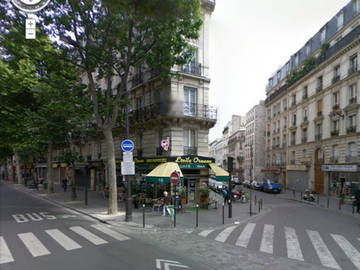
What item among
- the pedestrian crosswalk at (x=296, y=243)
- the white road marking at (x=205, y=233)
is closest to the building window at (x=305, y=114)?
the pedestrian crosswalk at (x=296, y=243)

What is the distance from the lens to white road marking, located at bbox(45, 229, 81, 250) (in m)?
7.84

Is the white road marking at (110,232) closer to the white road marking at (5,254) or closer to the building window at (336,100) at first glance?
the white road marking at (5,254)

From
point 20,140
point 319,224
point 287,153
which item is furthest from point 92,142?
point 287,153

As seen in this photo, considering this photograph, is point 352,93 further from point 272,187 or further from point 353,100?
point 272,187

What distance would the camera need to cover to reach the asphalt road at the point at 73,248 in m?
6.39

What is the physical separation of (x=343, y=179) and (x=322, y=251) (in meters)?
21.9

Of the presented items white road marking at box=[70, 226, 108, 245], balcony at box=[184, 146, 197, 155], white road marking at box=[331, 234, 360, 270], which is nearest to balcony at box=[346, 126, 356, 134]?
balcony at box=[184, 146, 197, 155]

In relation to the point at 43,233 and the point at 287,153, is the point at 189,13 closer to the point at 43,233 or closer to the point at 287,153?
the point at 43,233

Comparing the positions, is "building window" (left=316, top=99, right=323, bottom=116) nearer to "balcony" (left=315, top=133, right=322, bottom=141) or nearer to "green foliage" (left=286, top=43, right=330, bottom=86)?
"balcony" (left=315, top=133, right=322, bottom=141)

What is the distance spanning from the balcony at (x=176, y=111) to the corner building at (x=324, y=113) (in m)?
13.4

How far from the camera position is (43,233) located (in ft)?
30.6

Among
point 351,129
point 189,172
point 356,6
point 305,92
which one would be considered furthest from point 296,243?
point 305,92

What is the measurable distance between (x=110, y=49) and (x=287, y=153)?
33264 millimetres

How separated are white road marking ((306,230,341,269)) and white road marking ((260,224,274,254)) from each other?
1.34m
